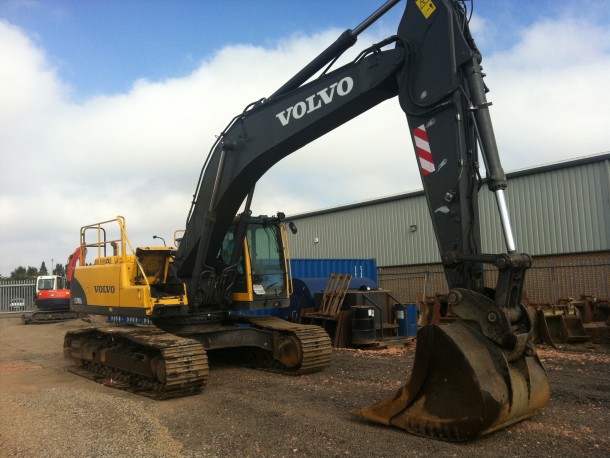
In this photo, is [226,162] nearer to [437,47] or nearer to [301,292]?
[437,47]

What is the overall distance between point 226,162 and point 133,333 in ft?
10.4

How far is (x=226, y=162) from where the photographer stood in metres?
8.35

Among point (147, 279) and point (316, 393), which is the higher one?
point (147, 279)

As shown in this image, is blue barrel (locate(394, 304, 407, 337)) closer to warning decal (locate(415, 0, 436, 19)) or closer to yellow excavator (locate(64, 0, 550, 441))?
yellow excavator (locate(64, 0, 550, 441))

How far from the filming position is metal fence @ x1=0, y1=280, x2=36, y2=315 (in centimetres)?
3103

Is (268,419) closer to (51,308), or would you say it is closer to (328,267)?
(328,267)

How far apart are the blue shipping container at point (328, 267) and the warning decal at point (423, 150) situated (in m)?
11.2

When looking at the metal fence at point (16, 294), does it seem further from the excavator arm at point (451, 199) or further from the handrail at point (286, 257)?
the excavator arm at point (451, 199)

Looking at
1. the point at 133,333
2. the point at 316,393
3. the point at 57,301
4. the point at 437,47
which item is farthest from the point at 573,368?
the point at 57,301

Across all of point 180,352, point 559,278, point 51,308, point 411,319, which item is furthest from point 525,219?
point 51,308

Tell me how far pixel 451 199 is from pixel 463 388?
180cm

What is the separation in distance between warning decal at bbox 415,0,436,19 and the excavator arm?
0.01 metres

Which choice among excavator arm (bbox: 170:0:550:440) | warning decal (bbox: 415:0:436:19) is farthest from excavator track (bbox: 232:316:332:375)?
warning decal (bbox: 415:0:436:19)

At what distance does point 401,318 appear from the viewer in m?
13.7
